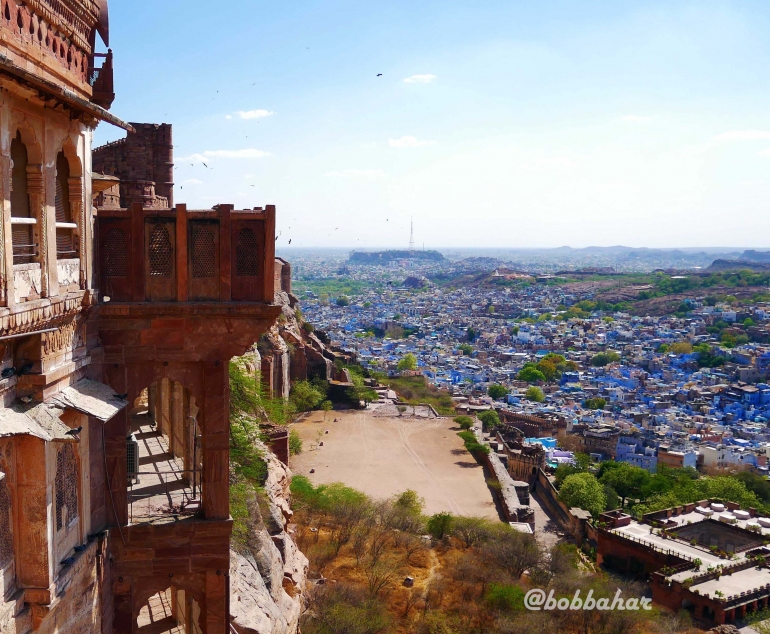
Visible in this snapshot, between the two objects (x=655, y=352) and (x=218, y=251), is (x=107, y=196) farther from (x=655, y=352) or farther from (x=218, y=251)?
(x=655, y=352)

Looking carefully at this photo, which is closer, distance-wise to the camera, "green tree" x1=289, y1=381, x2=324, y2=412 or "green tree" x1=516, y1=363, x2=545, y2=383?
"green tree" x1=289, y1=381, x2=324, y2=412

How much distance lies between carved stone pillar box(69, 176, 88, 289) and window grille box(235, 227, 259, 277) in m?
1.37

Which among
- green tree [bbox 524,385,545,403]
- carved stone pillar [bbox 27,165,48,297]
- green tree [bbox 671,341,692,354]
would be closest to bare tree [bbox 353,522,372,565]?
carved stone pillar [bbox 27,165,48,297]

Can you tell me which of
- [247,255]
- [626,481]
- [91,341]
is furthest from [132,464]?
[626,481]

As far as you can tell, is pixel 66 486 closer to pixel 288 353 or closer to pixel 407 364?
pixel 288 353

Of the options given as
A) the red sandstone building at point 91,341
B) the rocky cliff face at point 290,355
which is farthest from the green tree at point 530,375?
the red sandstone building at point 91,341

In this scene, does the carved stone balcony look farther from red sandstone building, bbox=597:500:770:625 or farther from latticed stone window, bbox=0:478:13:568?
red sandstone building, bbox=597:500:770:625

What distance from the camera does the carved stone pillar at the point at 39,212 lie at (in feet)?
18.3

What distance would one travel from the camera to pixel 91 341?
6.74m

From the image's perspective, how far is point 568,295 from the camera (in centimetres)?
16300

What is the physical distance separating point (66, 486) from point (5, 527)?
0.86 meters

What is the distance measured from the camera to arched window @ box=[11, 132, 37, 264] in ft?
17.7

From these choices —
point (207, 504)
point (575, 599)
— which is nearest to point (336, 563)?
point (575, 599)

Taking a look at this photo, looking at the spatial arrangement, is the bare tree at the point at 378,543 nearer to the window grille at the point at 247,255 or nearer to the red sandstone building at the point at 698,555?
the red sandstone building at the point at 698,555
